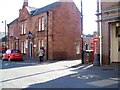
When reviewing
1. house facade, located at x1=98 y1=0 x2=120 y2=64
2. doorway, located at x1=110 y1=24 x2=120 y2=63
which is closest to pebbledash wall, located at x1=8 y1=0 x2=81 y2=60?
house facade, located at x1=98 y1=0 x2=120 y2=64

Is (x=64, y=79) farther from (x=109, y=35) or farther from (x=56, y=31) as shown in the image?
(x=56, y=31)

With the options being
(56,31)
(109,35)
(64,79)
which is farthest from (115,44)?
(56,31)

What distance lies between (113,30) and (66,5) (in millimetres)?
14461

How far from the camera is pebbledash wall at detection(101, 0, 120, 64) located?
66.9 feet

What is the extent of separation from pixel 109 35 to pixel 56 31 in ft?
43.3

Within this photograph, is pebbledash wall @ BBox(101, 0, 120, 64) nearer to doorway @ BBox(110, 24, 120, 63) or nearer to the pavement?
doorway @ BBox(110, 24, 120, 63)

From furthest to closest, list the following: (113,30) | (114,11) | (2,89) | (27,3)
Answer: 1. (27,3)
2. (113,30)
3. (114,11)
4. (2,89)

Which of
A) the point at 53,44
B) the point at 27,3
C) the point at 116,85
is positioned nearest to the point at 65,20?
the point at 53,44

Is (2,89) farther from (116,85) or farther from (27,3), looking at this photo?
(27,3)

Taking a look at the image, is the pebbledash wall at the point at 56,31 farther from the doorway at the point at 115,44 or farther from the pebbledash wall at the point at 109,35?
the doorway at the point at 115,44

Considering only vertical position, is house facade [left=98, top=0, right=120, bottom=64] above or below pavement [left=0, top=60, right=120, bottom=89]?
above

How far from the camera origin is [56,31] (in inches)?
1296

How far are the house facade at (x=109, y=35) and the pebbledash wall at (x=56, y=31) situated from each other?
12266mm

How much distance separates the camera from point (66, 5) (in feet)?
113
